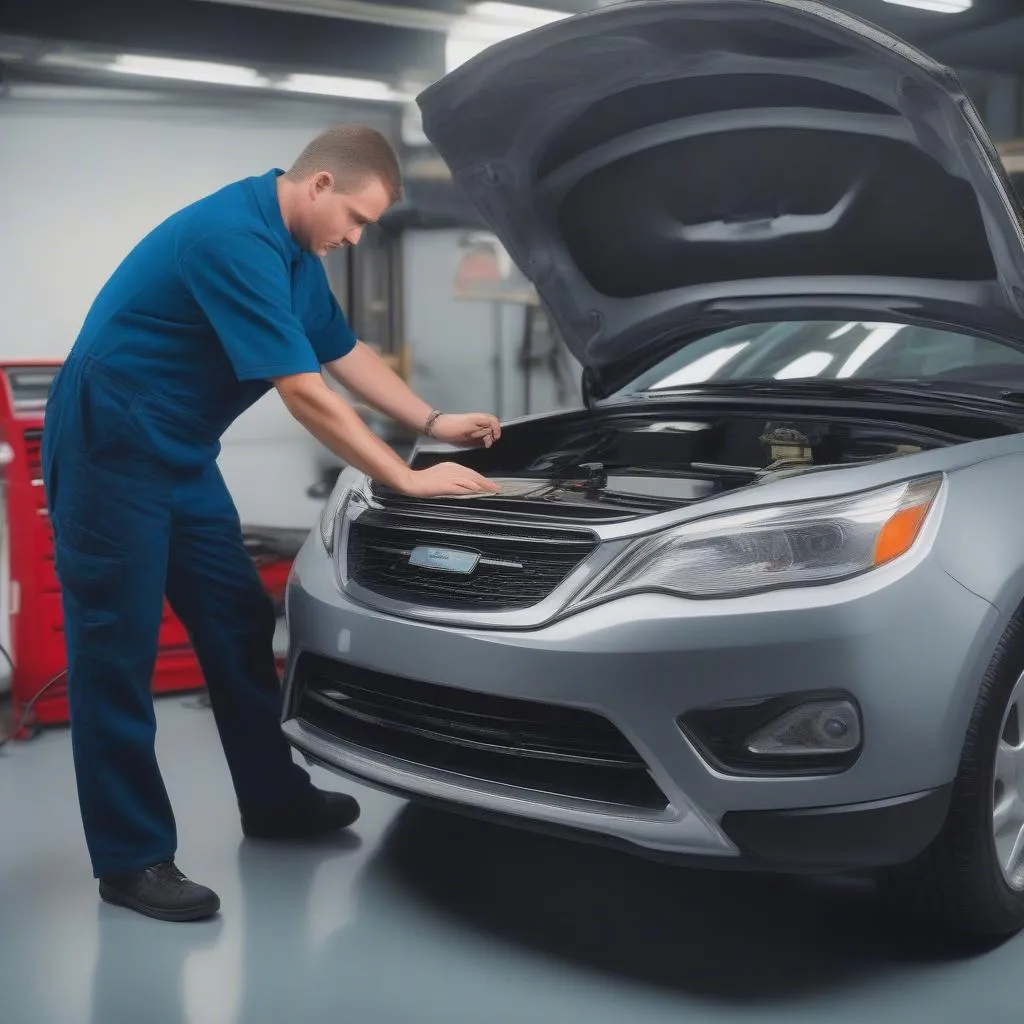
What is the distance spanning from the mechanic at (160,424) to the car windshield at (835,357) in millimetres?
1051

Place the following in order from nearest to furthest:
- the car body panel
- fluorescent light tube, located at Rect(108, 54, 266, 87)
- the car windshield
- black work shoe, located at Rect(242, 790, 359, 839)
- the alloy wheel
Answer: the car body panel < the alloy wheel < black work shoe, located at Rect(242, 790, 359, 839) < the car windshield < fluorescent light tube, located at Rect(108, 54, 266, 87)

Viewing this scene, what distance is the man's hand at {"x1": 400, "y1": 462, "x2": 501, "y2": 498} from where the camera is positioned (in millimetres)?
2102

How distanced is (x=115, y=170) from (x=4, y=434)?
364 cm

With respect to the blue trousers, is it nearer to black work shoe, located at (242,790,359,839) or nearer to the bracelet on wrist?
black work shoe, located at (242,790,359,839)

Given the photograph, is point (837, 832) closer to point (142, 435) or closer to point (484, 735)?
point (484, 735)

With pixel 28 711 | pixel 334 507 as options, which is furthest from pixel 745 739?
pixel 28 711

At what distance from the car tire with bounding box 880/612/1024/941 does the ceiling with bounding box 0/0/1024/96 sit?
4.09m

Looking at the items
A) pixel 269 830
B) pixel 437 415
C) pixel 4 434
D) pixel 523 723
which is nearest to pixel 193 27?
pixel 4 434

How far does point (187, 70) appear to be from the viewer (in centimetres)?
603

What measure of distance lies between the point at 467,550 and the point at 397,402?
67cm

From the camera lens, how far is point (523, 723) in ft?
6.17

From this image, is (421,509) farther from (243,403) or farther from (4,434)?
(4,434)

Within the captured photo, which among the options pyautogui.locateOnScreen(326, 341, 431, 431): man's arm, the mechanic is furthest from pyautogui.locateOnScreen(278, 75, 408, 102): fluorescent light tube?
the mechanic

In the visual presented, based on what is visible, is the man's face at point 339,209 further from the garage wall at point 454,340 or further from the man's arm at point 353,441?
the garage wall at point 454,340
